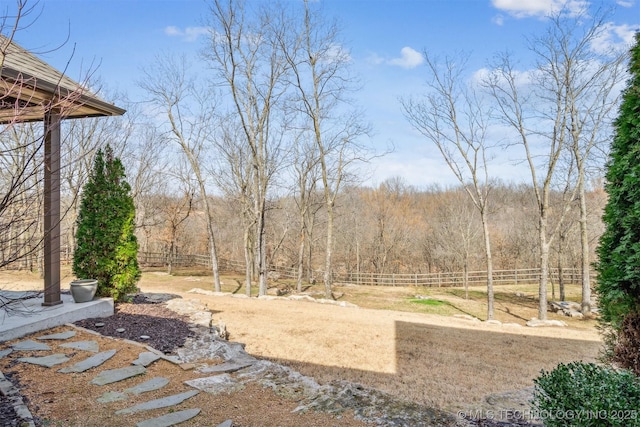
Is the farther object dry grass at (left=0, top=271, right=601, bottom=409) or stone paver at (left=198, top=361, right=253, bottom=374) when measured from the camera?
dry grass at (left=0, top=271, right=601, bottom=409)

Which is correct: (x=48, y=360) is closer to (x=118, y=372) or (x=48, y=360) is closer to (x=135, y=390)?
(x=118, y=372)

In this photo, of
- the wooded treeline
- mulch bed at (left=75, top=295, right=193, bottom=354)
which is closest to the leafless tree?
the wooded treeline

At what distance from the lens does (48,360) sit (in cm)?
353

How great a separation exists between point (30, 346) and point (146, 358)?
1.19m

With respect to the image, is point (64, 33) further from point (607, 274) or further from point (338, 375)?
point (607, 274)

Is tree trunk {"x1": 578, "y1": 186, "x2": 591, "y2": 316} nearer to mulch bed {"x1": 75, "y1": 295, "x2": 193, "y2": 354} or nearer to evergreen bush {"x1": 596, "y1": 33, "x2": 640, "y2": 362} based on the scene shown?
evergreen bush {"x1": 596, "y1": 33, "x2": 640, "y2": 362}

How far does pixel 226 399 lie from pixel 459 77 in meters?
11.2

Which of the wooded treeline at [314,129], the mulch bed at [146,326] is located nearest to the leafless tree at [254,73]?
the wooded treeline at [314,129]

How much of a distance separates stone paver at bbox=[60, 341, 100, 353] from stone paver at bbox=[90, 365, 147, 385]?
0.59 metres

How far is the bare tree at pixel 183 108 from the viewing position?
12938 millimetres

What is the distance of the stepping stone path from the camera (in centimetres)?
273

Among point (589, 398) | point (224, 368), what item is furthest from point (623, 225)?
point (224, 368)

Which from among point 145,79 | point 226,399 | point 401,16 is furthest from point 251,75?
point 226,399

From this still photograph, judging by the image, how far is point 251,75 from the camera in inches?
500
